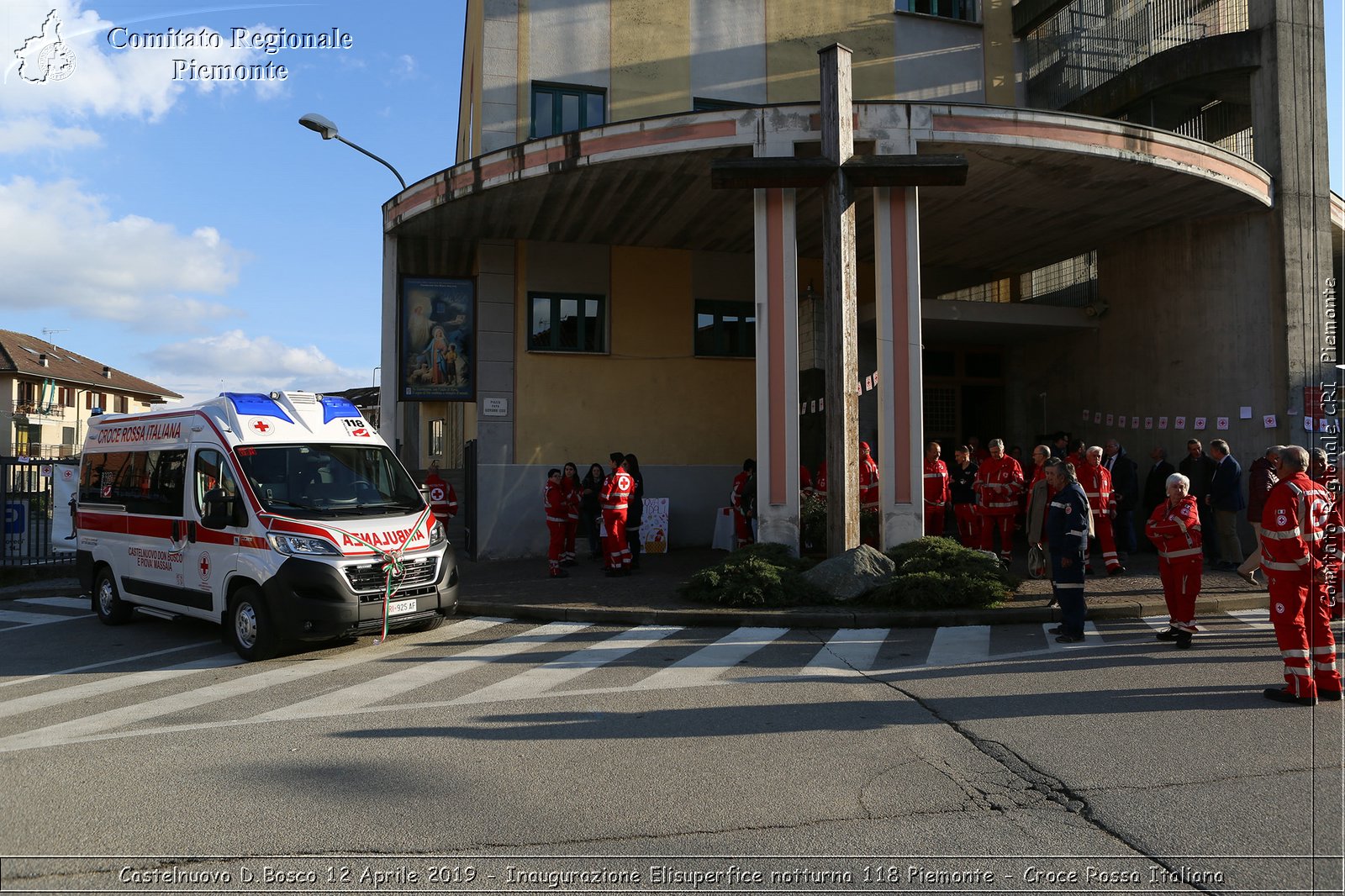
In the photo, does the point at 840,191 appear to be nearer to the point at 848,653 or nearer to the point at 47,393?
the point at 848,653

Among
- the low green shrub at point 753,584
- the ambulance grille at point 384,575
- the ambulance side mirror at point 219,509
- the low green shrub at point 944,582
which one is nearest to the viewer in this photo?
the ambulance grille at point 384,575

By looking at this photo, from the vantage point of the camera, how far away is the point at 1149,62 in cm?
1662

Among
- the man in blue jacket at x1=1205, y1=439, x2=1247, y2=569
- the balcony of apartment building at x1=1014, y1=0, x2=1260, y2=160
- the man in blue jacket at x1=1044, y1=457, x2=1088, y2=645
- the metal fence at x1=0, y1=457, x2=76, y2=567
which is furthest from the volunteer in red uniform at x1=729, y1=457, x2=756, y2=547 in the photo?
the metal fence at x1=0, y1=457, x2=76, y2=567

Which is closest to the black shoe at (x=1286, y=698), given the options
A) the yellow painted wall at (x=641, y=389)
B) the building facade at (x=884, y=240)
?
the building facade at (x=884, y=240)

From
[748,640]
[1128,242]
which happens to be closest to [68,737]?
[748,640]

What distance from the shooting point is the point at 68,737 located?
611cm

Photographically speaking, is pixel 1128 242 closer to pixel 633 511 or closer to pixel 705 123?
pixel 705 123

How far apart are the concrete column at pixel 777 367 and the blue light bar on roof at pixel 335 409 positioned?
5303mm

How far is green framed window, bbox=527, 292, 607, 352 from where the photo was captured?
1695 cm

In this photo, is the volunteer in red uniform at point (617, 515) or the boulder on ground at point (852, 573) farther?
the volunteer in red uniform at point (617, 515)

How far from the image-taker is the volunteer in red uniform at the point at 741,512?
15.2 meters

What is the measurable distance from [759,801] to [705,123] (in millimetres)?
10223

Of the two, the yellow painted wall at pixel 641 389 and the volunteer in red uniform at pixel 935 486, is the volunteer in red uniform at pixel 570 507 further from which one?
the volunteer in red uniform at pixel 935 486

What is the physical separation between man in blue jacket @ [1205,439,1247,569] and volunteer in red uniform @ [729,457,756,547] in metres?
6.75
